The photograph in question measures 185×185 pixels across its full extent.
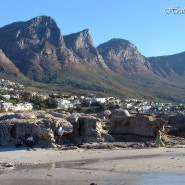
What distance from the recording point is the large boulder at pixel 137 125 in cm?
2786

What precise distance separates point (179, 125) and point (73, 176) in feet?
76.7

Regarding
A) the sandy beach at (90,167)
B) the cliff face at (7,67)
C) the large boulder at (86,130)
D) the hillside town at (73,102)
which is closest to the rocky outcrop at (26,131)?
the sandy beach at (90,167)

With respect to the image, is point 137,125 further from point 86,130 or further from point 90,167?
point 90,167

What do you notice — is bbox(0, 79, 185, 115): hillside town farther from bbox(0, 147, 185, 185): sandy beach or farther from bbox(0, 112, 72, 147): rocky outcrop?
bbox(0, 147, 185, 185): sandy beach

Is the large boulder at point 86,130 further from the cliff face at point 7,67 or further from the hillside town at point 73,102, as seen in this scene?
the cliff face at point 7,67

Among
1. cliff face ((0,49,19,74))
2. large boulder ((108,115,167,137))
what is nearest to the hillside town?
cliff face ((0,49,19,74))

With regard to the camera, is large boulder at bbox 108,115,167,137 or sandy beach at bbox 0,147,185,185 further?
large boulder at bbox 108,115,167,137

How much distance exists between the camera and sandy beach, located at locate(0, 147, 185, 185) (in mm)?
13477

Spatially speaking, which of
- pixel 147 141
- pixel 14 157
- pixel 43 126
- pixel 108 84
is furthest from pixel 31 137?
pixel 108 84

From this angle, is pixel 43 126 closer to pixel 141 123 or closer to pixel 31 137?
pixel 31 137

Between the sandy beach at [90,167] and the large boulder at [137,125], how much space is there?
510cm

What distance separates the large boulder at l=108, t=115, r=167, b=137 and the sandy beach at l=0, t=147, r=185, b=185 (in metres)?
5.10

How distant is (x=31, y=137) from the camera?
22.8 m

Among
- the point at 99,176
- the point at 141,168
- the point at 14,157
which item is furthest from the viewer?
the point at 14,157
